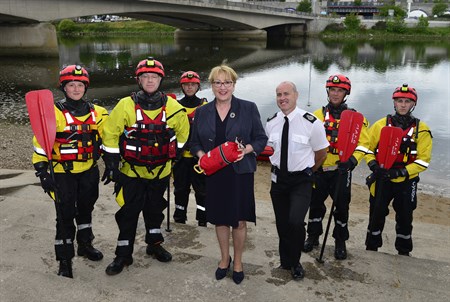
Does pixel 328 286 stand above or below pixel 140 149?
below

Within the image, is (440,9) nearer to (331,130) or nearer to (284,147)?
(331,130)

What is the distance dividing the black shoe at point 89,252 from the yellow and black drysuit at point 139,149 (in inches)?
12.8

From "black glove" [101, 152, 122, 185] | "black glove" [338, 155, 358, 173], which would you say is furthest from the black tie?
"black glove" [101, 152, 122, 185]

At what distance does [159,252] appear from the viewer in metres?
4.20

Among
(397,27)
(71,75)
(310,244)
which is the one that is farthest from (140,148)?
(397,27)

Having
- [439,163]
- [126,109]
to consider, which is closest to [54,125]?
[126,109]

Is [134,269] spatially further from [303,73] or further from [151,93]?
[303,73]

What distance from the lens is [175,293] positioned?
3549 millimetres

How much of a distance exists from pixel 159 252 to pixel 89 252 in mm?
714

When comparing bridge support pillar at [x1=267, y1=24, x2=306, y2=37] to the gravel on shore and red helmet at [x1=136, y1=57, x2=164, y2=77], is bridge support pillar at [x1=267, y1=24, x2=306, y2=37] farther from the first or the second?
red helmet at [x1=136, y1=57, x2=164, y2=77]

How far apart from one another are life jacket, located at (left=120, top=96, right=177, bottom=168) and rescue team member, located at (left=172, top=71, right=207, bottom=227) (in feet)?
6.09

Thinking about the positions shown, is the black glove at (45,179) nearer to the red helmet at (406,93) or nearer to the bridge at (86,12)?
the red helmet at (406,93)

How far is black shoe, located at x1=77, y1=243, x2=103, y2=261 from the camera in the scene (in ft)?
13.8

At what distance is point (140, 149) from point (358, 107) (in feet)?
53.4
